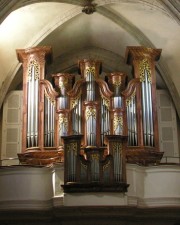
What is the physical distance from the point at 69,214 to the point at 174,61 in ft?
18.5

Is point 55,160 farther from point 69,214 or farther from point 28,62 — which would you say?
point 28,62

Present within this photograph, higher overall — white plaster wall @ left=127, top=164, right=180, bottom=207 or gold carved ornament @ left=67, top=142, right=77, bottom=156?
gold carved ornament @ left=67, top=142, right=77, bottom=156

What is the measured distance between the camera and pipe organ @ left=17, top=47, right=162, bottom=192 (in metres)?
12.8

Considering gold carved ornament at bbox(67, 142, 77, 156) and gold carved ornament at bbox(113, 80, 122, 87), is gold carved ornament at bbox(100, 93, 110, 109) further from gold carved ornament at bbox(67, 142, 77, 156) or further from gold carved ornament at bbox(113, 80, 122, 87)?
gold carved ornament at bbox(67, 142, 77, 156)

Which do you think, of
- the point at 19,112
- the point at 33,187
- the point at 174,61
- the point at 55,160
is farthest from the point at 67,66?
the point at 33,187

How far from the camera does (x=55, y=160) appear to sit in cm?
1261

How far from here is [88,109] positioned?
13.0m

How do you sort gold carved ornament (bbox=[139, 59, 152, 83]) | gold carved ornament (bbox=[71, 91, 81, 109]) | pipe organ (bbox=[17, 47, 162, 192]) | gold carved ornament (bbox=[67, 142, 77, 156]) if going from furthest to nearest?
1. gold carved ornament (bbox=[139, 59, 152, 83])
2. gold carved ornament (bbox=[71, 91, 81, 109])
3. pipe organ (bbox=[17, 47, 162, 192])
4. gold carved ornament (bbox=[67, 142, 77, 156])

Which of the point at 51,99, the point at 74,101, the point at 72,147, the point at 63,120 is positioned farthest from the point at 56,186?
the point at 51,99

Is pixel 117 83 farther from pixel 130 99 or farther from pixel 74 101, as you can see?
pixel 74 101

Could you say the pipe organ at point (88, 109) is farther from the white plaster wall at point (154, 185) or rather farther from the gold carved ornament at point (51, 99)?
the white plaster wall at point (154, 185)

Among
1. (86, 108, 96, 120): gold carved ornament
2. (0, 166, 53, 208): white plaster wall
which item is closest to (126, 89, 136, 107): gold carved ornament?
(86, 108, 96, 120): gold carved ornament

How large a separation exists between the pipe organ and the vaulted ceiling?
0.91 metres

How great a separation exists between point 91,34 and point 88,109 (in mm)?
3234
